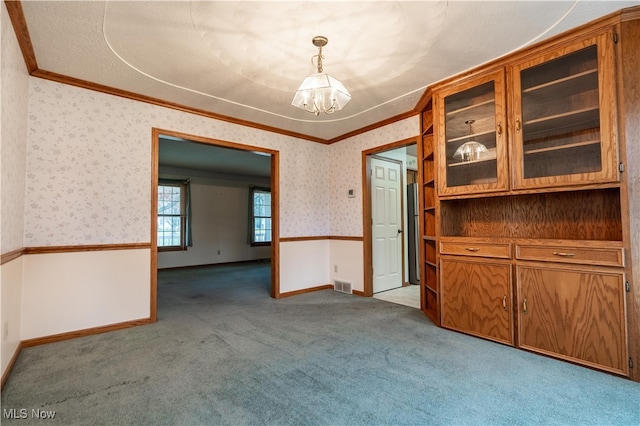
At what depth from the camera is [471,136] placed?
290 centimetres

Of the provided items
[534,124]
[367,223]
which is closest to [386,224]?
[367,223]

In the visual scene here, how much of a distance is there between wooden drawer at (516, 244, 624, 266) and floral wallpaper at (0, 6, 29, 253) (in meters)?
3.75

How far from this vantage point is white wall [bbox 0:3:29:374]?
1.96 metres

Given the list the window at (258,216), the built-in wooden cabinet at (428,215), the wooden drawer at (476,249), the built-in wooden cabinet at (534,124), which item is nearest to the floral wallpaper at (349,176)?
the built-in wooden cabinet at (428,215)

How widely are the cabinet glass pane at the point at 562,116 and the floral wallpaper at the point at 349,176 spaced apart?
1.75 metres

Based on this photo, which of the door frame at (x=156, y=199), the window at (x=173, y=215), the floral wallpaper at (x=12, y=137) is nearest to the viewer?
the floral wallpaper at (x=12, y=137)

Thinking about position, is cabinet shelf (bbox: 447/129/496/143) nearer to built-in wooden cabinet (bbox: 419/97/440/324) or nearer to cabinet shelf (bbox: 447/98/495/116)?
cabinet shelf (bbox: 447/98/495/116)

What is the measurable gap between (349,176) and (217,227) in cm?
484

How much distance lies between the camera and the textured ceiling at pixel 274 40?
2029 millimetres

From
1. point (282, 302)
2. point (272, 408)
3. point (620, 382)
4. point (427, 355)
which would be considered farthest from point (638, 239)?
point (282, 302)

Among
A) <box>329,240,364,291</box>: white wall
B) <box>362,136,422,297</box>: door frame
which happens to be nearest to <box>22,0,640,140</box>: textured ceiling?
<box>362,136,422,297</box>: door frame

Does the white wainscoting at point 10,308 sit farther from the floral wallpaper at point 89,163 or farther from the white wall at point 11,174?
the floral wallpaper at point 89,163

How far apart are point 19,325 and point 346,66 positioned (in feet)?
11.7

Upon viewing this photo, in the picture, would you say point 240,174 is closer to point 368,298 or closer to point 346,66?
point 368,298
